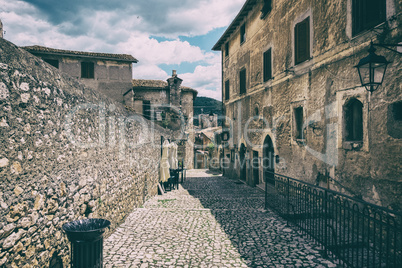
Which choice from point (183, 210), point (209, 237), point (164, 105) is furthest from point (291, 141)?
point (164, 105)

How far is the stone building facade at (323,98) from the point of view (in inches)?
208

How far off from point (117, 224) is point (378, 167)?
5920 millimetres

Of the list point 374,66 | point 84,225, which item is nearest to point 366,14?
point 374,66

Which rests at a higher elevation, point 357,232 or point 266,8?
point 266,8

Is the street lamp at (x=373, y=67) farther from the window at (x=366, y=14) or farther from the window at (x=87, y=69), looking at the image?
the window at (x=87, y=69)

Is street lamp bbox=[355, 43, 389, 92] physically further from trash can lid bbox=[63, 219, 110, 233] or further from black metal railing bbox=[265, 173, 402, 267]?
trash can lid bbox=[63, 219, 110, 233]

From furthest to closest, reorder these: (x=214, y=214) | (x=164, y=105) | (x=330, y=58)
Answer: (x=164, y=105), (x=214, y=214), (x=330, y=58)

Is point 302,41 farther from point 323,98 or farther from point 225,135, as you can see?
point 225,135

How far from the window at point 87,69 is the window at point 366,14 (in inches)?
882

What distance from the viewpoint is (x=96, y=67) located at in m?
24.2

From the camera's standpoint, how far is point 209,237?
5965 mm

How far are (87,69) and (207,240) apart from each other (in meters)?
22.4

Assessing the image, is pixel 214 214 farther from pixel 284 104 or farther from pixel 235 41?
pixel 235 41

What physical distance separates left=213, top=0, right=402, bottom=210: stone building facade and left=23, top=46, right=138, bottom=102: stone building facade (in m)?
14.0
